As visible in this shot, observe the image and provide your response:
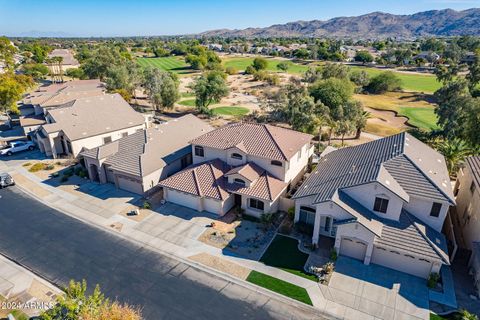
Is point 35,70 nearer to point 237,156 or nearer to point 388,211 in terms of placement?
point 237,156

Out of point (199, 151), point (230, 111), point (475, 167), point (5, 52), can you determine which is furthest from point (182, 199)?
point (5, 52)

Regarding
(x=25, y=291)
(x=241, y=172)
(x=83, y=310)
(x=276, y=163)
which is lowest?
(x=25, y=291)

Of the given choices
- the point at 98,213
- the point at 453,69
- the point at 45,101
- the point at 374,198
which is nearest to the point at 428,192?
the point at 374,198

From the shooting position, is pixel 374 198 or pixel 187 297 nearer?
pixel 187 297

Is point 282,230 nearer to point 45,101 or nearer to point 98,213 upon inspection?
point 98,213

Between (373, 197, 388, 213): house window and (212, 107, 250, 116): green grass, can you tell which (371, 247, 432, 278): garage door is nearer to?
(373, 197, 388, 213): house window

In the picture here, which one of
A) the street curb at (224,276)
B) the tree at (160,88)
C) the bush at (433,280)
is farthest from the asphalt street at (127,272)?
the tree at (160,88)
